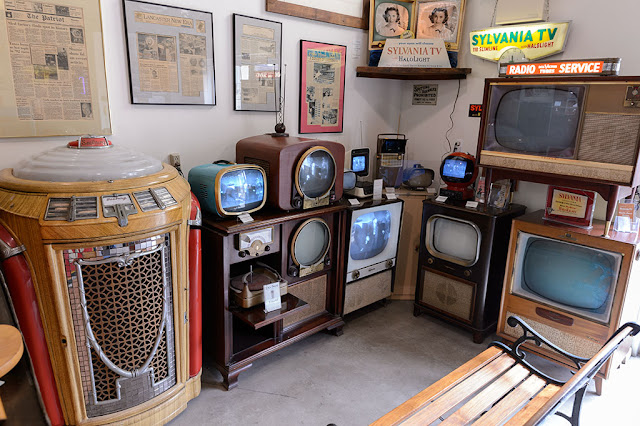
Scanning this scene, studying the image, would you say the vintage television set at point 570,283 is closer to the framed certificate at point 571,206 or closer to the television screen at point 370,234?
the framed certificate at point 571,206

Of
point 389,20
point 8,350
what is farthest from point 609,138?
point 8,350

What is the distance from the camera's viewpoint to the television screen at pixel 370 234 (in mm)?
3030

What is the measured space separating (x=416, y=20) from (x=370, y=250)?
6.38ft

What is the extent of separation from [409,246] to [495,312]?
81 cm

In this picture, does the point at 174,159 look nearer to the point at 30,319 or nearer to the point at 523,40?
the point at 30,319

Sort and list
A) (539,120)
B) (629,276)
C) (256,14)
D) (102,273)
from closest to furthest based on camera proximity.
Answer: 1. (102,273)
2. (629,276)
3. (539,120)
4. (256,14)

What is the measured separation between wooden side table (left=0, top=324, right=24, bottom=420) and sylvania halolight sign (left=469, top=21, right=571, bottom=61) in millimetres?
3239

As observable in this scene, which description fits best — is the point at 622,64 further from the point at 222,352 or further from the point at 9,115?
the point at 9,115

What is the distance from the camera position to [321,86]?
3.30 m

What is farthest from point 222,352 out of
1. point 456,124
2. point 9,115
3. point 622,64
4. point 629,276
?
point 622,64

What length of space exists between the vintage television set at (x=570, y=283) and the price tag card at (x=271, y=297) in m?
1.52

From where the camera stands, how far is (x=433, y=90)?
3.66m

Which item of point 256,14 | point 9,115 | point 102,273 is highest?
point 256,14

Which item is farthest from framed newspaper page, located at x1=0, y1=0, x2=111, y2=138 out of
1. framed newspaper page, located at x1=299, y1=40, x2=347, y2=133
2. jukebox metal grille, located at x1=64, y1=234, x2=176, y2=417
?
framed newspaper page, located at x1=299, y1=40, x2=347, y2=133
